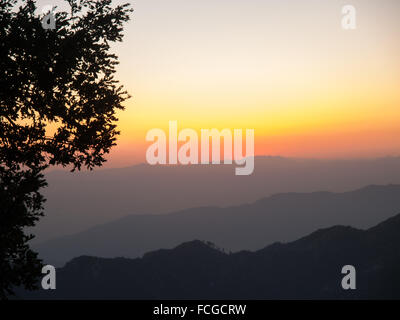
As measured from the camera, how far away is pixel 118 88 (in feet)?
71.8

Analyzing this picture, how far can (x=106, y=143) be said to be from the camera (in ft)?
71.3

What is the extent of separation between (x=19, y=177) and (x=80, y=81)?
16.2 ft

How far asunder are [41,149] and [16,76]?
3.09 meters

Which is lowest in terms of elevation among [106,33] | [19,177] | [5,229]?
[5,229]
